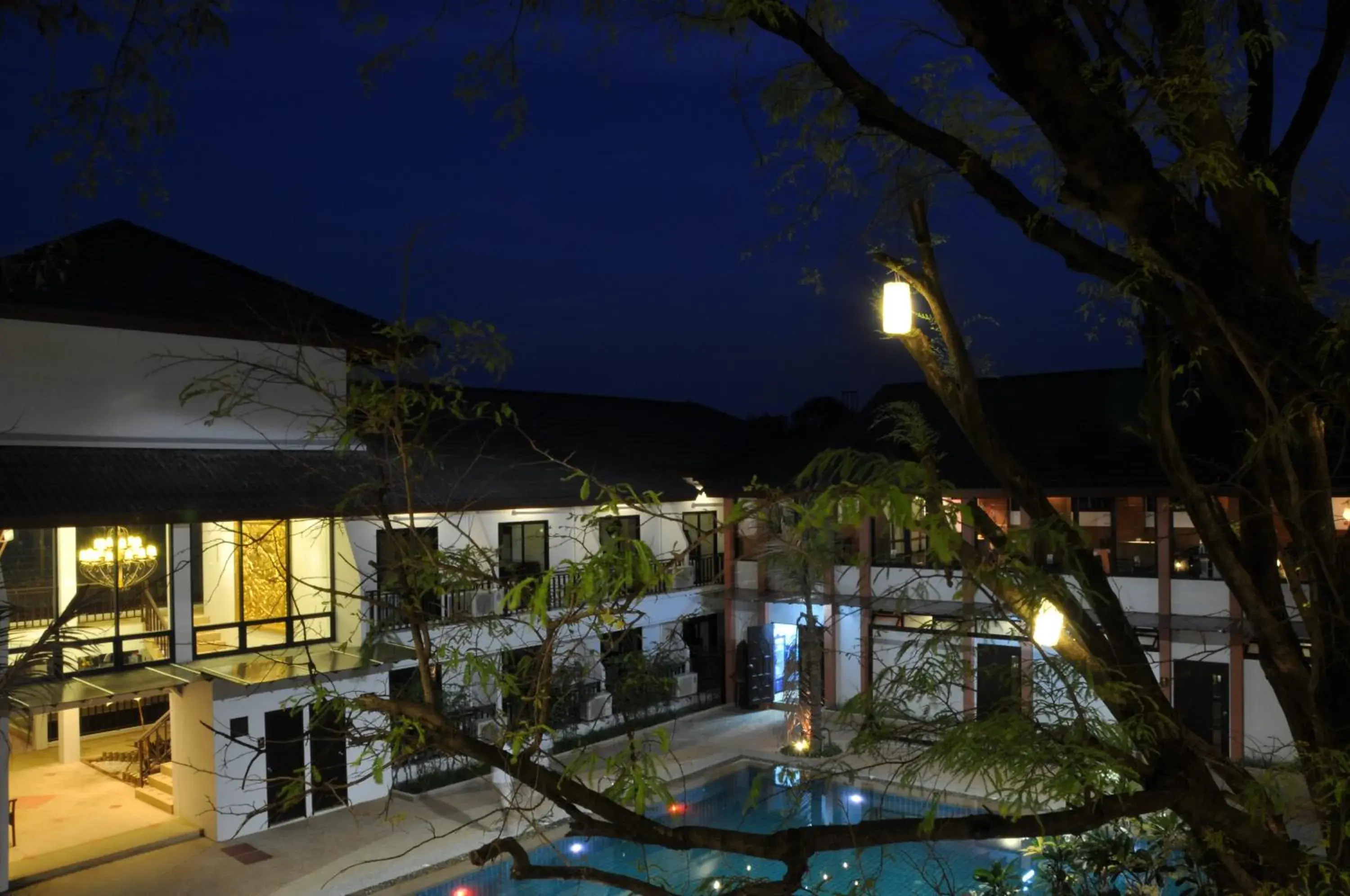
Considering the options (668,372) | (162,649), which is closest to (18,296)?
(162,649)

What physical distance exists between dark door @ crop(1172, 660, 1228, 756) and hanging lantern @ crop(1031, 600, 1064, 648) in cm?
1610

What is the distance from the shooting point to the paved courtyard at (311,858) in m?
12.6

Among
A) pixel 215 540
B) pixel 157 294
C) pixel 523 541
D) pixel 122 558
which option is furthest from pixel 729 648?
pixel 157 294

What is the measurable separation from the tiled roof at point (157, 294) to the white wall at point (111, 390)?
42 centimetres

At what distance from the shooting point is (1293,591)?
12.2ft

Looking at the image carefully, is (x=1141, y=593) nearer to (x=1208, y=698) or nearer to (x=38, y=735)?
(x=1208, y=698)

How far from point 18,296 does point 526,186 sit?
31.3 ft

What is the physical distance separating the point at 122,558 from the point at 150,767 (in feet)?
11.1

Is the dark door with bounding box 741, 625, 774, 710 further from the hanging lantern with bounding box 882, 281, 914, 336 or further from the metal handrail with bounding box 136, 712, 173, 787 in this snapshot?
the hanging lantern with bounding box 882, 281, 914, 336

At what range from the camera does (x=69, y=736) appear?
57.6 feet

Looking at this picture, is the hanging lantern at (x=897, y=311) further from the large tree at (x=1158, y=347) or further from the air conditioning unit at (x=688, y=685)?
the air conditioning unit at (x=688, y=685)

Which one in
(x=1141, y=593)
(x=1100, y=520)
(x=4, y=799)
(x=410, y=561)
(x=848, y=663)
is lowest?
(x=848, y=663)

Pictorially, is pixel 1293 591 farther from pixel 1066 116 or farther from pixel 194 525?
pixel 194 525

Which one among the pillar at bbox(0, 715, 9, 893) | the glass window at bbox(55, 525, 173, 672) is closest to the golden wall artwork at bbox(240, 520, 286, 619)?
the glass window at bbox(55, 525, 173, 672)
